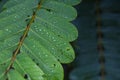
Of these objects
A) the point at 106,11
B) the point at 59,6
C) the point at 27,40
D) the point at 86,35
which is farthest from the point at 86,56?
the point at 27,40

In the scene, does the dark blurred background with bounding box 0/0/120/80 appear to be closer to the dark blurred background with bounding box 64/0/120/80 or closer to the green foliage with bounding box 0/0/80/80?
the dark blurred background with bounding box 64/0/120/80

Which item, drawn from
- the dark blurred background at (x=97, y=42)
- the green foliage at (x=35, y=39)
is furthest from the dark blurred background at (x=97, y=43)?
the green foliage at (x=35, y=39)

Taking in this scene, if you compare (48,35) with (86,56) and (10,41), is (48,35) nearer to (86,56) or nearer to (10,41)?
(10,41)

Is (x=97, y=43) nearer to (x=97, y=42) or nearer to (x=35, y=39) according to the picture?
(x=97, y=42)

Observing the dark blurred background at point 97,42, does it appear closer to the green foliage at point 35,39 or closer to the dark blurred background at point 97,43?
the dark blurred background at point 97,43

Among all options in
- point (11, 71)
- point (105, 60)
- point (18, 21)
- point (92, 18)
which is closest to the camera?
point (11, 71)

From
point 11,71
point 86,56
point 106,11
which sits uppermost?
point 11,71
